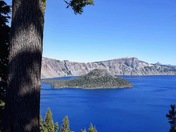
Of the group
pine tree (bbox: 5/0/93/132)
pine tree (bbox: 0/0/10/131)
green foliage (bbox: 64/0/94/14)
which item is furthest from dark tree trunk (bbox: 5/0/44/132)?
pine tree (bbox: 0/0/10/131)

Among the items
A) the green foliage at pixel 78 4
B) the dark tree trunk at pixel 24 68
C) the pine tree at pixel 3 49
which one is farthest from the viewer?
the pine tree at pixel 3 49

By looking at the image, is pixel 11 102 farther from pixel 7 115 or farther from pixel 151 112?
pixel 151 112

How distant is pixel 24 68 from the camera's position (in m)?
3.12

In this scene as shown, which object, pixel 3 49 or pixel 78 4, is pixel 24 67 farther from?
pixel 3 49

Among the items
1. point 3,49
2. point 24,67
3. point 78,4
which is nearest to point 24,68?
point 24,67

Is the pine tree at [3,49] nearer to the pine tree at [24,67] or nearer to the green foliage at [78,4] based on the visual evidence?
the green foliage at [78,4]

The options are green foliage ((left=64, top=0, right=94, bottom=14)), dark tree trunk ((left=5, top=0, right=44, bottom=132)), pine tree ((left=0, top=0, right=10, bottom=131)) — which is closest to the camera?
dark tree trunk ((left=5, top=0, right=44, bottom=132))

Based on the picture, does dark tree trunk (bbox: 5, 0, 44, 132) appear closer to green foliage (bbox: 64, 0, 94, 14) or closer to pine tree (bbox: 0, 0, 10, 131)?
green foliage (bbox: 64, 0, 94, 14)

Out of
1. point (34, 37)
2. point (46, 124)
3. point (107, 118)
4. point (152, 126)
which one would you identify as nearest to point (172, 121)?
point (34, 37)

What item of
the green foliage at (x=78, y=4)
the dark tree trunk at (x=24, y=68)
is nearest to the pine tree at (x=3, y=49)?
the green foliage at (x=78, y=4)

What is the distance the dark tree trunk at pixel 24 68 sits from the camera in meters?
3.03

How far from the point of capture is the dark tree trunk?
9.93 feet

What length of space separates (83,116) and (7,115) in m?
110

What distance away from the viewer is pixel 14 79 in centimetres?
311
